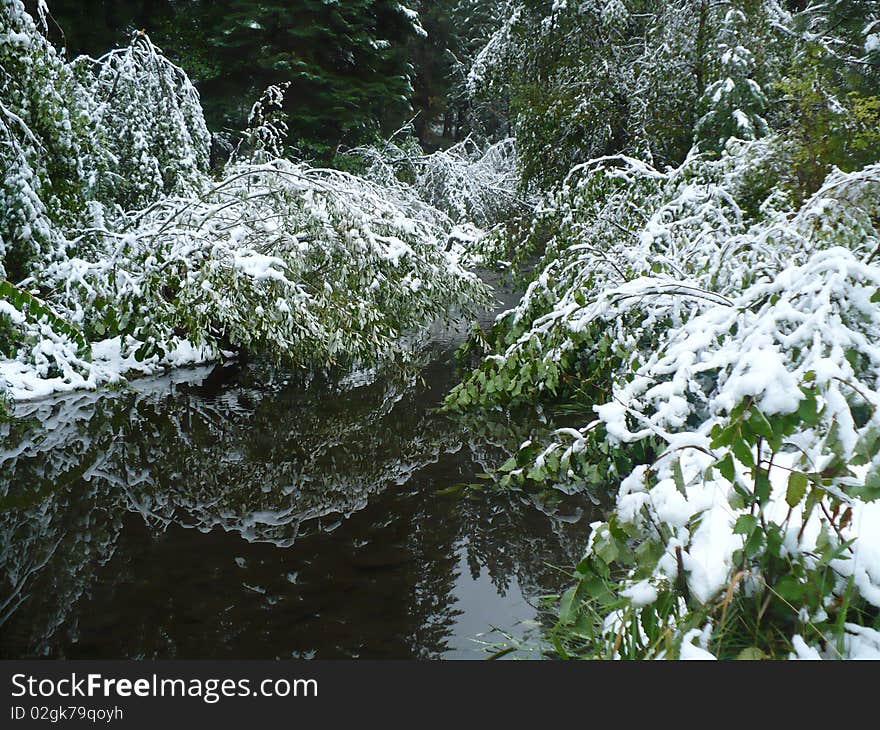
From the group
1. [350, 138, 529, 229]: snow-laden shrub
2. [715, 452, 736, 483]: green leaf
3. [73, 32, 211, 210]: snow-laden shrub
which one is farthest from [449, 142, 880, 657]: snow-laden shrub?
[350, 138, 529, 229]: snow-laden shrub

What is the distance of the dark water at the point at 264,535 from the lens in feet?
9.74

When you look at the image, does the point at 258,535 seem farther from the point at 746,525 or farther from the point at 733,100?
the point at 733,100

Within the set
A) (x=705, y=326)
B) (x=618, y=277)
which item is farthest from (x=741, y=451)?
(x=618, y=277)

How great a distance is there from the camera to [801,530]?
1.93 m

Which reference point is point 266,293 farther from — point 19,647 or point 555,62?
point 555,62

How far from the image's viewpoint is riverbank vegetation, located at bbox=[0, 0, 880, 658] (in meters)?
1.94

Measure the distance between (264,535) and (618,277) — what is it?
9.21 feet

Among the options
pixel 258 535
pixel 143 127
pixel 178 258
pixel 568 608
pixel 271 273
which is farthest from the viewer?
pixel 143 127

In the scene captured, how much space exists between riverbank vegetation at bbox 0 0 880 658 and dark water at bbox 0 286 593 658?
17.3 inches

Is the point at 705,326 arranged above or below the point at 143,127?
below

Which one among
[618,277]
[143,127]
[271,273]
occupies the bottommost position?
[618,277]

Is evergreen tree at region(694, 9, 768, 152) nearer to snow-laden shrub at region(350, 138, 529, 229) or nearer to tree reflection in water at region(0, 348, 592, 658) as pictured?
tree reflection in water at region(0, 348, 592, 658)

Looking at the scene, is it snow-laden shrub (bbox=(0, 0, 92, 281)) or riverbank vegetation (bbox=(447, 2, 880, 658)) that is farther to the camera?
snow-laden shrub (bbox=(0, 0, 92, 281))

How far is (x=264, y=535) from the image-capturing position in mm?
3922
